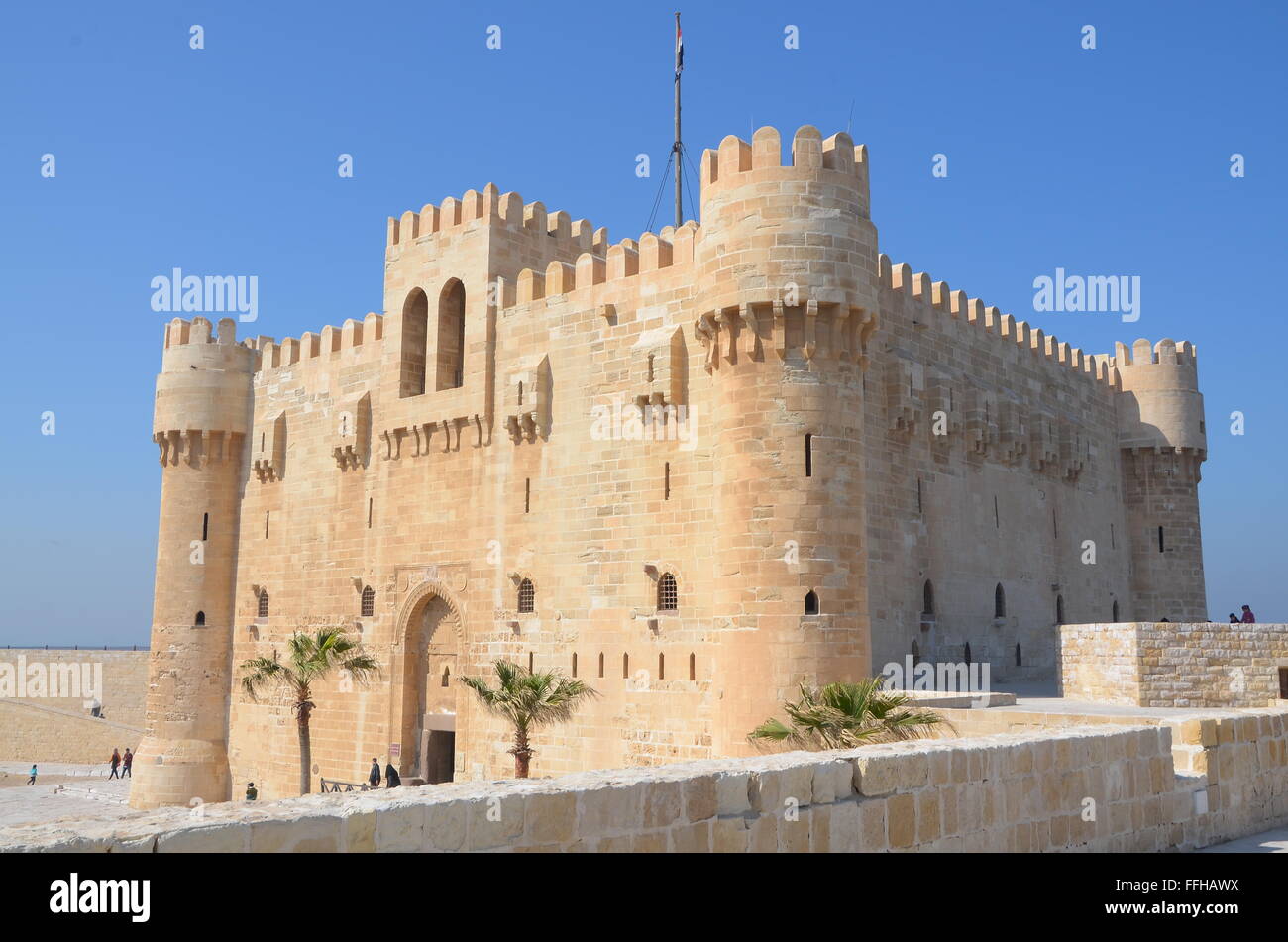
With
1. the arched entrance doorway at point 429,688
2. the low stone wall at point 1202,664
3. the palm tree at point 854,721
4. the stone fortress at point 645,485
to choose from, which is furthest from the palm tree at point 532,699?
the low stone wall at point 1202,664

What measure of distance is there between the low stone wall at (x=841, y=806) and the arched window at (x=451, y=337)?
57.3 ft

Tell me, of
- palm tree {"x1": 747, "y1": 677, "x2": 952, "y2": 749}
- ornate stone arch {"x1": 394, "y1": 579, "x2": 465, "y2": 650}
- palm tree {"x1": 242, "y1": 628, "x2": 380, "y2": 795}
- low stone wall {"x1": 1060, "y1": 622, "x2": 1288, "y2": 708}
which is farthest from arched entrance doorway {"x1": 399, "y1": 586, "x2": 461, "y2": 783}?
low stone wall {"x1": 1060, "y1": 622, "x2": 1288, "y2": 708}

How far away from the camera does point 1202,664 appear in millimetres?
15914

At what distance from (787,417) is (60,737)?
3642 cm

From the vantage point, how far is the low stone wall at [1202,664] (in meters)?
15.9

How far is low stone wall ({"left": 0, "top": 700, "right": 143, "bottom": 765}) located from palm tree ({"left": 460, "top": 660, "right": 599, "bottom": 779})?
2699 cm

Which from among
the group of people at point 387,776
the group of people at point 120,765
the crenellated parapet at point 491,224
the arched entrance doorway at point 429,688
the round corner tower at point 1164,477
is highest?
the crenellated parapet at point 491,224

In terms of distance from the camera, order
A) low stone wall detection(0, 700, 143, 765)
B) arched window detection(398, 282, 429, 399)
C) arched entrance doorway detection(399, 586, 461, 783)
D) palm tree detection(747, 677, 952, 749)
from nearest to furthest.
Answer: palm tree detection(747, 677, 952, 749), arched entrance doorway detection(399, 586, 461, 783), arched window detection(398, 282, 429, 399), low stone wall detection(0, 700, 143, 765)

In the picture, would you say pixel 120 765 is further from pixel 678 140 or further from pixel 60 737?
pixel 678 140

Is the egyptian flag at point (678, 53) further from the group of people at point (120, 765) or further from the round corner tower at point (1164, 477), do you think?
the group of people at point (120, 765)

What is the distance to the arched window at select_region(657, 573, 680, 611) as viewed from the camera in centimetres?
1919

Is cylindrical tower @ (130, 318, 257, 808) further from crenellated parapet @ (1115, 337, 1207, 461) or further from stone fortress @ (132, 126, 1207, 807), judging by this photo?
crenellated parapet @ (1115, 337, 1207, 461)
